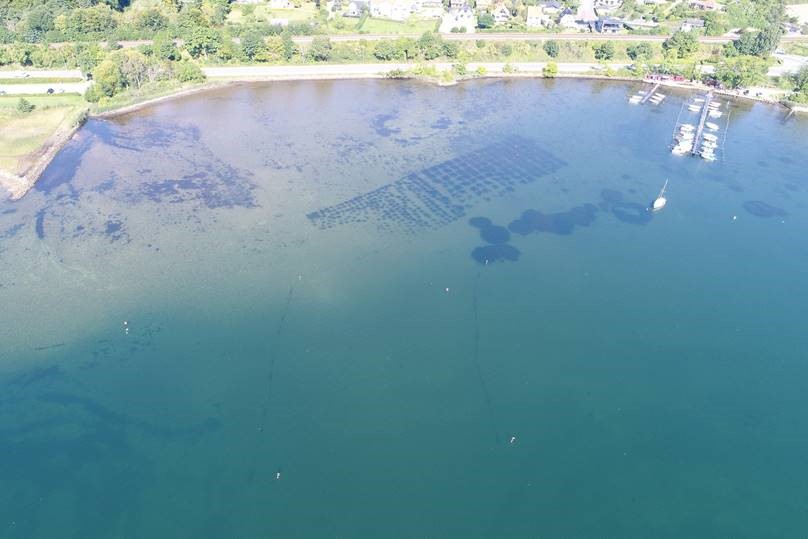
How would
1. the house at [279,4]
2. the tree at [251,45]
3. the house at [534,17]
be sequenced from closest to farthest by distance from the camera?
the tree at [251,45] → the house at [534,17] → the house at [279,4]

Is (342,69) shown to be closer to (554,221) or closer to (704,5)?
(554,221)

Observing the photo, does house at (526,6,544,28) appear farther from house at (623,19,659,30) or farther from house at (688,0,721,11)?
house at (688,0,721,11)

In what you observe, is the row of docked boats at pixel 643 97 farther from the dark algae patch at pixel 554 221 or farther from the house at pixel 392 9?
the house at pixel 392 9

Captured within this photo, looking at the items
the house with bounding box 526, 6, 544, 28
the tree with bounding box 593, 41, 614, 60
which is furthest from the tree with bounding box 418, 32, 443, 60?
the house with bounding box 526, 6, 544, 28

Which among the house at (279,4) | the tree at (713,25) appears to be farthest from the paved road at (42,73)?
the tree at (713,25)

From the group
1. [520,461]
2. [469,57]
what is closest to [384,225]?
[520,461]

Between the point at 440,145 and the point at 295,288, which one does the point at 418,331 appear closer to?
Result: the point at 295,288
